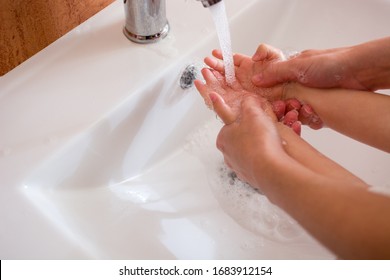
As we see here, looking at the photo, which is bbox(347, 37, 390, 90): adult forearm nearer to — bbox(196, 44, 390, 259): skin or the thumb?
bbox(196, 44, 390, 259): skin

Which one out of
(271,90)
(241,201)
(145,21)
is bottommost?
(241,201)

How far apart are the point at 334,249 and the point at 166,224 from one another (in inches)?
10.6

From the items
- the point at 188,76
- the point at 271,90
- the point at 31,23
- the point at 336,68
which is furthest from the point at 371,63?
the point at 31,23

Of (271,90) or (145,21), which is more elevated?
(145,21)

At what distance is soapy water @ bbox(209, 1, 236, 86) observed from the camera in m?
0.56

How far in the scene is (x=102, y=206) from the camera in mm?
616

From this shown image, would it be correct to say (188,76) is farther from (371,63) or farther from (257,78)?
(371,63)

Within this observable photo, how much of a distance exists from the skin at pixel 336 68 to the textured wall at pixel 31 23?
0.28 m

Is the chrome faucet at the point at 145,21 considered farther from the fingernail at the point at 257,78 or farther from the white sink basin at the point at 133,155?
the fingernail at the point at 257,78

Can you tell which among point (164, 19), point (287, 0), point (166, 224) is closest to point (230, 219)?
point (166, 224)

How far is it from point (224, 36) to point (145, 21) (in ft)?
0.42

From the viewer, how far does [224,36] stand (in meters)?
0.62

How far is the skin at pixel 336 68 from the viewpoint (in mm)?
637
